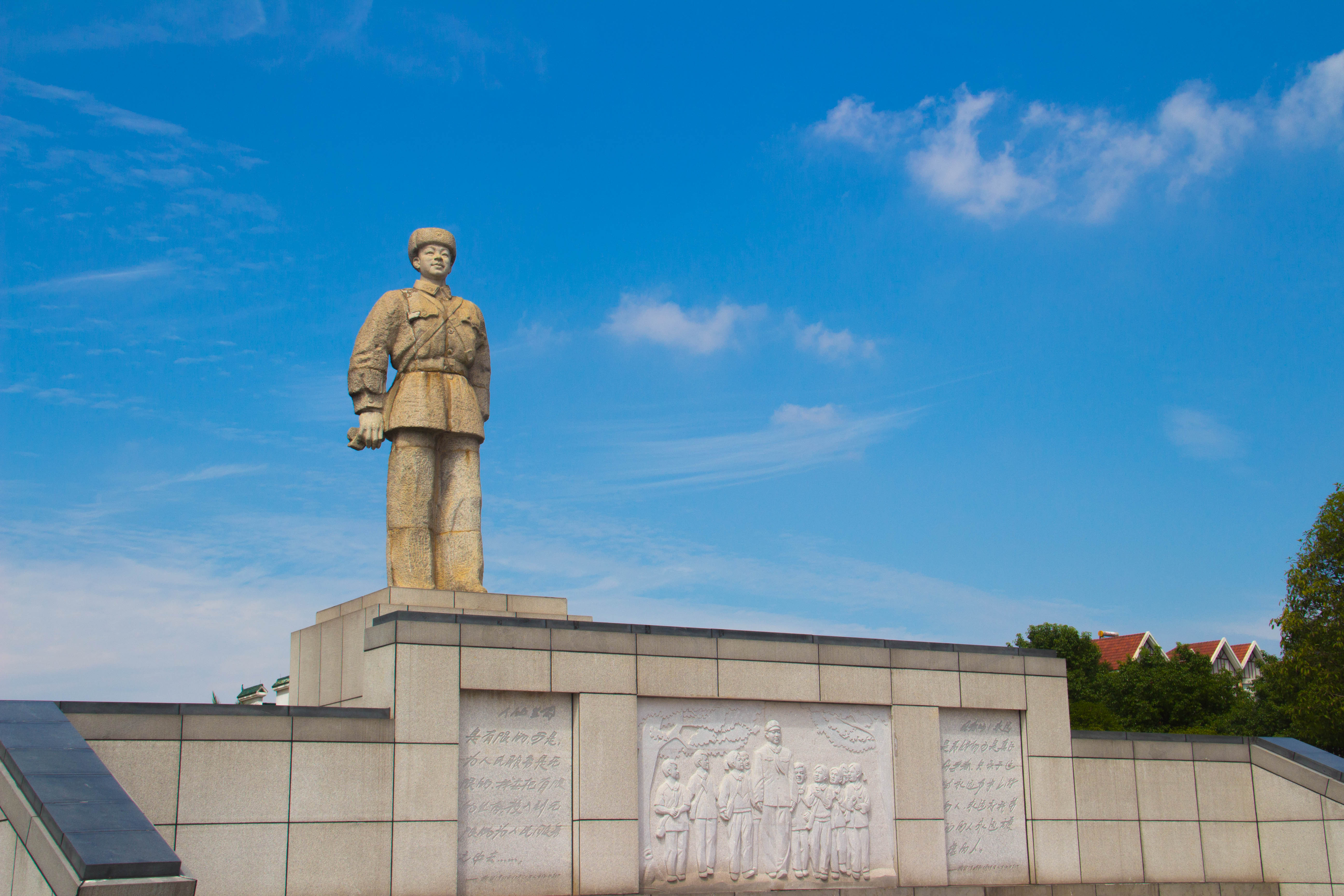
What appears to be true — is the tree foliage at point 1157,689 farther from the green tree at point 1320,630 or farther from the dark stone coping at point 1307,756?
the dark stone coping at point 1307,756

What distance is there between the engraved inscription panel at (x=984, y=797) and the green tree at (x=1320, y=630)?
13232 mm

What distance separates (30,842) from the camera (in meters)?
6.81

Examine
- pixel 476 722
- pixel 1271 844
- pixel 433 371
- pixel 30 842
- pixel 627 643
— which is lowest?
pixel 1271 844

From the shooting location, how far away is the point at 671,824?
1077 cm

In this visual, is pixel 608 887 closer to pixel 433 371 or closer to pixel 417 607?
pixel 417 607

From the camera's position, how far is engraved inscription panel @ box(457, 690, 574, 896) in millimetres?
9930

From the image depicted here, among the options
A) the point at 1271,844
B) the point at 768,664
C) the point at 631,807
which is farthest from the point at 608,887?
the point at 1271,844

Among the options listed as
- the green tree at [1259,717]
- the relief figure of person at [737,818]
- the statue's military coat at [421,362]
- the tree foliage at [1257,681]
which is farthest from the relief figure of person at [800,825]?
the green tree at [1259,717]

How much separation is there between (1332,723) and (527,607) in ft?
60.9

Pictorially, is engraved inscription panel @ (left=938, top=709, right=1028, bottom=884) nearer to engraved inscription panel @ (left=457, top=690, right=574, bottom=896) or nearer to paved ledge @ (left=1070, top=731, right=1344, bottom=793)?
paved ledge @ (left=1070, top=731, right=1344, bottom=793)

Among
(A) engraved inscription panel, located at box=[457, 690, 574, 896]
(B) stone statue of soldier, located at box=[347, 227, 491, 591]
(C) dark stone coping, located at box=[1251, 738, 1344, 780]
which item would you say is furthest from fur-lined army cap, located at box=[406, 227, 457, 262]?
(C) dark stone coping, located at box=[1251, 738, 1344, 780]

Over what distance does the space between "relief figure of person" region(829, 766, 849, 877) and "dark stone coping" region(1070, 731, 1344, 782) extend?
2990mm

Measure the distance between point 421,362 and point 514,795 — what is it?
13.8ft

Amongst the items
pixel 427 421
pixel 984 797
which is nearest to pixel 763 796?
pixel 984 797
